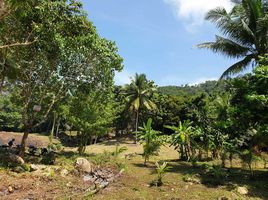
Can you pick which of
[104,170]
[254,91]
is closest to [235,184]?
[254,91]

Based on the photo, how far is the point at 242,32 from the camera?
1952 centimetres

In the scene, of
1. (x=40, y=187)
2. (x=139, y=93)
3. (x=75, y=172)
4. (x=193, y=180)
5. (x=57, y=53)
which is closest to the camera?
(x=40, y=187)

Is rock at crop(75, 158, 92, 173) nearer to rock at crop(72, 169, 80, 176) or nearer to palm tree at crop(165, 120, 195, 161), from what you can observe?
rock at crop(72, 169, 80, 176)

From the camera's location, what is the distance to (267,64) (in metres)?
15.8

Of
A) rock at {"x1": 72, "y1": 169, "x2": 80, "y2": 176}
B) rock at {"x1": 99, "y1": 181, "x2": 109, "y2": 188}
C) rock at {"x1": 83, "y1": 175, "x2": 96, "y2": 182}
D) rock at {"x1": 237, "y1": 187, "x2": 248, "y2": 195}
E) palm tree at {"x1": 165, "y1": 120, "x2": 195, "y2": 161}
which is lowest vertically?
rock at {"x1": 99, "y1": 181, "x2": 109, "y2": 188}

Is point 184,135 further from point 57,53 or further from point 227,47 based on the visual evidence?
point 57,53

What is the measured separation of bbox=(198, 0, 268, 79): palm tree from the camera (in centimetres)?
1883

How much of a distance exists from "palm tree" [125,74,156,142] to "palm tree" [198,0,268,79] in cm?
2429

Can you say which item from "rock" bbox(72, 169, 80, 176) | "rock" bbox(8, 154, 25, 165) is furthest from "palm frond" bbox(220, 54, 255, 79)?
"rock" bbox(8, 154, 25, 165)

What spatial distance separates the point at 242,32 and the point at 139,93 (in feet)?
85.9

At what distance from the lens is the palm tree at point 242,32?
61.8 feet

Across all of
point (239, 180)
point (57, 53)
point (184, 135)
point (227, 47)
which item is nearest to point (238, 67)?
point (227, 47)

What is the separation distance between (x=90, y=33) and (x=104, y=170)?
819 centimetres

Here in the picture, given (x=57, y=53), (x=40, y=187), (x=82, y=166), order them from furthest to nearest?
(x=57, y=53), (x=82, y=166), (x=40, y=187)
